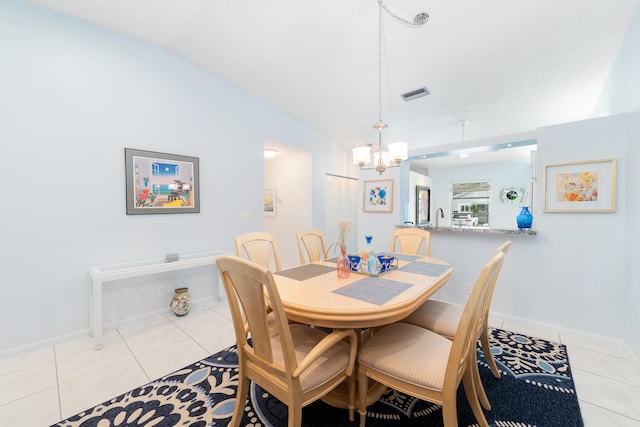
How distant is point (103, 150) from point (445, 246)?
159 inches

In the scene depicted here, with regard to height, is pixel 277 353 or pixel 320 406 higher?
pixel 277 353

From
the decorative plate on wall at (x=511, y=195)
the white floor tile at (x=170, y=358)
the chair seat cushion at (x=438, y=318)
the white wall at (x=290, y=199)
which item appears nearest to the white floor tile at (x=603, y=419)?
the chair seat cushion at (x=438, y=318)

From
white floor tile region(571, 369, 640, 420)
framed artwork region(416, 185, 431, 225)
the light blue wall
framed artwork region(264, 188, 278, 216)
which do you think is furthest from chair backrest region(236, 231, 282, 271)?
framed artwork region(416, 185, 431, 225)

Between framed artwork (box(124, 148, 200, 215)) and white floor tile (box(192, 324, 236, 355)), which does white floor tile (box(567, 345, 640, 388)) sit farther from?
framed artwork (box(124, 148, 200, 215))

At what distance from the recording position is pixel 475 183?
A: 6938 millimetres

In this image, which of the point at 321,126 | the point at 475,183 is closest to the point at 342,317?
the point at 321,126

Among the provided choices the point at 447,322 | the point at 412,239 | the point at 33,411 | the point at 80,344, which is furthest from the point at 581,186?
the point at 80,344

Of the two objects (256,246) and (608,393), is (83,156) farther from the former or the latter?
(608,393)

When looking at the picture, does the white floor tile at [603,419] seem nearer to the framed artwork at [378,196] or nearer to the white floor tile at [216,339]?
the white floor tile at [216,339]

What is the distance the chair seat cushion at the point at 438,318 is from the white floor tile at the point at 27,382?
2681 millimetres

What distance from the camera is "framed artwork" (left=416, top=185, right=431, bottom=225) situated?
585cm

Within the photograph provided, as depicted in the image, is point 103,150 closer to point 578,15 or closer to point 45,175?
point 45,175

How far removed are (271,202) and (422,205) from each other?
3531 mm

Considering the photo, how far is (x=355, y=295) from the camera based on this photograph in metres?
1.53
